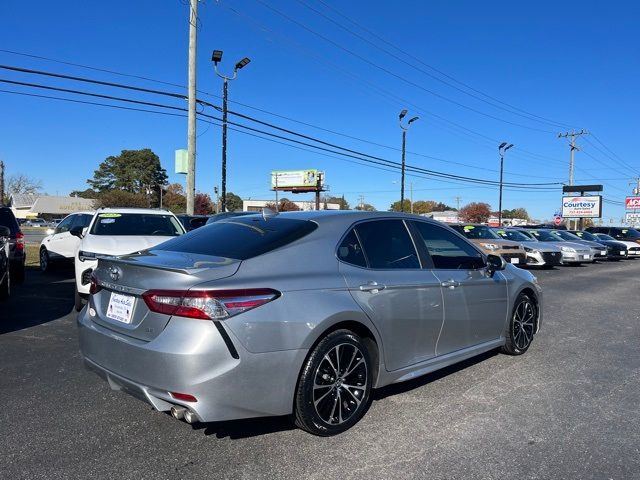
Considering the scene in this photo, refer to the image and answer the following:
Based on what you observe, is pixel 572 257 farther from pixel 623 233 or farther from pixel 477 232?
pixel 623 233

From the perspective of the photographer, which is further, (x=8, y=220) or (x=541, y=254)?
(x=541, y=254)

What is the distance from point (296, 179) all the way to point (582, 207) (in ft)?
139

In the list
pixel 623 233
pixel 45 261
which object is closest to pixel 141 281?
pixel 45 261

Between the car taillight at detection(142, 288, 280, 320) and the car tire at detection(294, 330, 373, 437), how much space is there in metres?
0.60

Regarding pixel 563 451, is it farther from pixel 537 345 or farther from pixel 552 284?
pixel 552 284

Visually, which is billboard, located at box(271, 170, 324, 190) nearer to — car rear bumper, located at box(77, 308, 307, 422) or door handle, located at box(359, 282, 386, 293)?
door handle, located at box(359, 282, 386, 293)

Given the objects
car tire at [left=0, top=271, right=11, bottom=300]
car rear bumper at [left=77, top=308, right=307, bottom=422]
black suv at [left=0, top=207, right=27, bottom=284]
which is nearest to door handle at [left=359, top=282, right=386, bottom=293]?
car rear bumper at [left=77, top=308, right=307, bottom=422]

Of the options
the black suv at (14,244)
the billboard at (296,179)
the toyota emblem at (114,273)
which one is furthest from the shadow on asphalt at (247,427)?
the billboard at (296,179)

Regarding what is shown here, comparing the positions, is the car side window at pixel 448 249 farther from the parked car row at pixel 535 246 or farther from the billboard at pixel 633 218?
the billboard at pixel 633 218

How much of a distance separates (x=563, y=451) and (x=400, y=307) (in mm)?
1464

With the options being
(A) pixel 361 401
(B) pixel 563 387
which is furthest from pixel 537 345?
(A) pixel 361 401

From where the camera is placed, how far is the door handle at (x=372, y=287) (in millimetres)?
3645

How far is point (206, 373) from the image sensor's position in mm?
2891

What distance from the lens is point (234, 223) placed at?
4270 millimetres
